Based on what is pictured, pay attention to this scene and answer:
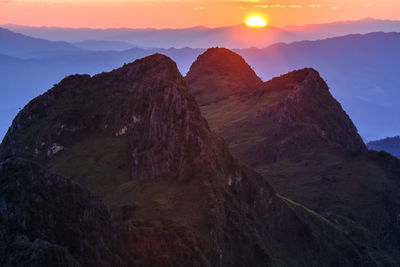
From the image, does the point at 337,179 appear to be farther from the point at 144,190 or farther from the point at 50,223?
the point at 50,223

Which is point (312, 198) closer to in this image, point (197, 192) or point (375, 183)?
point (375, 183)

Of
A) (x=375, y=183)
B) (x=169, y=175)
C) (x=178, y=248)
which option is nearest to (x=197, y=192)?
(x=169, y=175)

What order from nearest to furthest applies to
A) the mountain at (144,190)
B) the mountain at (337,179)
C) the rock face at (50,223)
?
the rock face at (50,223), the mountain at (144,190), the mountain at (337,179)

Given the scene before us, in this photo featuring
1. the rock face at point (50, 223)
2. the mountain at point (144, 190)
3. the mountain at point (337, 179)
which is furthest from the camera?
the mountain at point (337, 179)

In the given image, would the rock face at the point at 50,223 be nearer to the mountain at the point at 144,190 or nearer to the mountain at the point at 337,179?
the mountain at the point at 144,190

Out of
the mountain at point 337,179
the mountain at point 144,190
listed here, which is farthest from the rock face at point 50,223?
the mountain at point 337,179

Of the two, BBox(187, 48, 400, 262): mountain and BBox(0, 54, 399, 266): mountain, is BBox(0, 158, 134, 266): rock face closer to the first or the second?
BBox(0, 54, 399, 266): mountain
